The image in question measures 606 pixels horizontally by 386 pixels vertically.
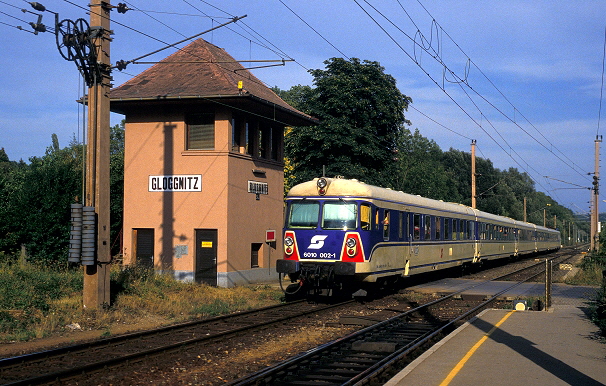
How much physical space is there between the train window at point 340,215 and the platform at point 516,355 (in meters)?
4.43

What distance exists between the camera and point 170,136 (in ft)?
74.9

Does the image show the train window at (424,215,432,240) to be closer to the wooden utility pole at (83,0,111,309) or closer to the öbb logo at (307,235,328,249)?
the öbb logo at (307,235,328,249)

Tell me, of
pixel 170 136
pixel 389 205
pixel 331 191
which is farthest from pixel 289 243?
pixel 170 136

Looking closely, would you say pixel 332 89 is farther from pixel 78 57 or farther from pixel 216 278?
pixel 78 57

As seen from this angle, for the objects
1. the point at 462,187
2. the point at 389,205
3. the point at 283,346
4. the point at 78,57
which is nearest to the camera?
the point at 283,346

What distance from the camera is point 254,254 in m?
24.1

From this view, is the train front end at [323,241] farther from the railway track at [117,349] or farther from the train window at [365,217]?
the railway track at [117,349]

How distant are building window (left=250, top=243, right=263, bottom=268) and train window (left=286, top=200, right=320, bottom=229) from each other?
622 cm

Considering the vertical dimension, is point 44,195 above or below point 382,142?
below

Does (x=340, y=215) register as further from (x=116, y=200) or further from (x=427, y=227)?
(x=116, y=200)

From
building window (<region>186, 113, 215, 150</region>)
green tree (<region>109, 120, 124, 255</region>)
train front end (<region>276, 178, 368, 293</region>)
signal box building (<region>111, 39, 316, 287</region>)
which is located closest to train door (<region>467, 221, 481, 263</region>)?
signal box building (<region>111, 39, 316, 287</region>)

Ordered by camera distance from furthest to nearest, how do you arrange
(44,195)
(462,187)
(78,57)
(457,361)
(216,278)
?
(462,187), (44,195), (216,278), (78,57), (457,361)

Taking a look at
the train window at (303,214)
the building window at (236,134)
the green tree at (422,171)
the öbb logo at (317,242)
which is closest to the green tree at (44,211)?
the building window at (236,134)

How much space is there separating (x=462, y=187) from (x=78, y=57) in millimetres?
87409
